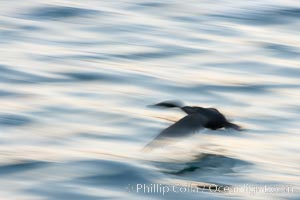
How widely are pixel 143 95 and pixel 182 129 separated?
1.88m

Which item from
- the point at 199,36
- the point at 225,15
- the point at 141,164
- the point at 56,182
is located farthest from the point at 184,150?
the point at 225,15

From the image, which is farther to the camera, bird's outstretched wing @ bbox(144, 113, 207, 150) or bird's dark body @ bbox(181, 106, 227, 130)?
bird's dark body @ bbox(181, 106, 227, 130)

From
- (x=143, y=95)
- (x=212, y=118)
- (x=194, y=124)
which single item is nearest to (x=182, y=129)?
(x=194, y=124)

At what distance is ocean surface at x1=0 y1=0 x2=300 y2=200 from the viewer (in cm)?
861

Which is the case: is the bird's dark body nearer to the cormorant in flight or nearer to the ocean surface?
the cormorant in flight

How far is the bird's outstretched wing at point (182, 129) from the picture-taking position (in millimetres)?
8852

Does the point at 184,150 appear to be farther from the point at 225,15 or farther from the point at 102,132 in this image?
the point at 225,15

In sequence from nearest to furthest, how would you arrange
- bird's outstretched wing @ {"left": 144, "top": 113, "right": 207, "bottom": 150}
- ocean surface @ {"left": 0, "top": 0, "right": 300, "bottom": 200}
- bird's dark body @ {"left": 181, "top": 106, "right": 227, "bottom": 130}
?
ocean surface @ {"left": 0, "top": 0, "right": 300, "bottom": 200}
bird's outstretched wing @ {"left": 144, "top": 113, "right": 207, "bottom": 150}
bird's dark body @ {"left": 181, "top": 106, "right": 227, "bottom": 130}

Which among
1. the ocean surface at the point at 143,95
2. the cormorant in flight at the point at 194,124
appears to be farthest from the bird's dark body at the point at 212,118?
the ocean surface at the point at 143,95

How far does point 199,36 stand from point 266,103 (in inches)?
102

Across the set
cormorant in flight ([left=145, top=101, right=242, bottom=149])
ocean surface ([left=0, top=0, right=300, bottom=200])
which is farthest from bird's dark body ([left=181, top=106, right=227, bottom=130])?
ocean surface ([left=0, top=0, right=300, bottom=200])

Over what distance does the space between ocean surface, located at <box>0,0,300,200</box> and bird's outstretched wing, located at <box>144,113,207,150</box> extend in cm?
7

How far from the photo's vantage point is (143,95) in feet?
35.6

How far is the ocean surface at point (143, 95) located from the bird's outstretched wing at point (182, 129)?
0.07 metres
